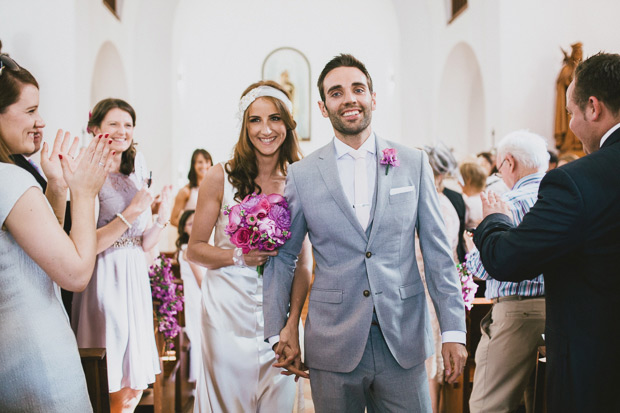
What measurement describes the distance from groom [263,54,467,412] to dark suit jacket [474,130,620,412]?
34 centimetres

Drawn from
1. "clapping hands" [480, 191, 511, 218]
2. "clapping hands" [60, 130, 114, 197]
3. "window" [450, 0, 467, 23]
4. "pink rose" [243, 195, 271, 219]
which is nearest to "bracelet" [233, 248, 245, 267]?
"pink rose" [243, 195, 271, 219]

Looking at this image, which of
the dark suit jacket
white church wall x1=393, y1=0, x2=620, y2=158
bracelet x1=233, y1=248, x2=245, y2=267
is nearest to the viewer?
the dark suit jacket

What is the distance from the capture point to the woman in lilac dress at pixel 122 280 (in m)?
3.13

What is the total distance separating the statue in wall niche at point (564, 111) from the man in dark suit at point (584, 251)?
6.56 meters

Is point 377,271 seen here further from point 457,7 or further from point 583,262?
point 457,7

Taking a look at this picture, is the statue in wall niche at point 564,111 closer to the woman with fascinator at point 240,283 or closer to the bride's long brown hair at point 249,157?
the bride's long brown hair at point 249,157

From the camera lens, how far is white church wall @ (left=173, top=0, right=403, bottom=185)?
12969mm

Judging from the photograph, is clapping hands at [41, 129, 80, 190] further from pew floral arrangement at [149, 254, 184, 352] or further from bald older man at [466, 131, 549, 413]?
bald older man at [466, 131, 549, 413]

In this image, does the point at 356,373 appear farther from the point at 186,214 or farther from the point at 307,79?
the point at 307,79

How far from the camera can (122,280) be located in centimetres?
321

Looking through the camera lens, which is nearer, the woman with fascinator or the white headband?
the woman with fascinator

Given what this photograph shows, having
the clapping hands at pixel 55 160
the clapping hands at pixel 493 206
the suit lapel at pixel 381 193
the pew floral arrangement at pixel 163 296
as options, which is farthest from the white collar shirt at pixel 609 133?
the pew floral arrangement at pixel 163 296

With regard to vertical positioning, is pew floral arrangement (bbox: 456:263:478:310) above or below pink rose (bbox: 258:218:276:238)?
below

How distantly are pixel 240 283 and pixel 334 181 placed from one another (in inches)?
36.1
